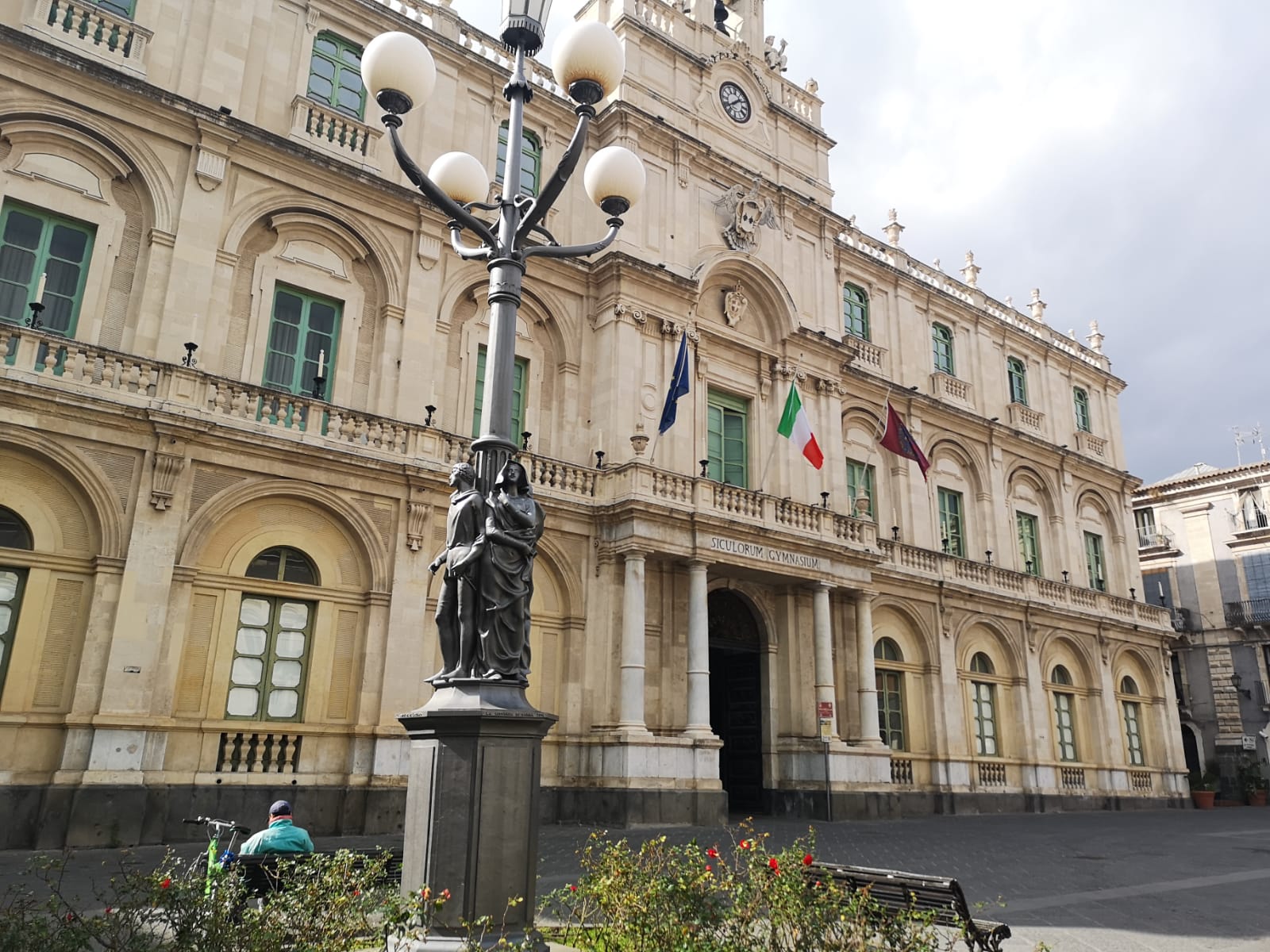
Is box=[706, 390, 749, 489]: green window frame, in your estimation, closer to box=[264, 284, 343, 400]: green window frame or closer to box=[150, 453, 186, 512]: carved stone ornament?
box=[264, 284, 343, 400]: green window frame

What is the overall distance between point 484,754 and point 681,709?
44.7ft

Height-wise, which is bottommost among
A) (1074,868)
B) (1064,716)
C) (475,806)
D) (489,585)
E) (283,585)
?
(1074,868)

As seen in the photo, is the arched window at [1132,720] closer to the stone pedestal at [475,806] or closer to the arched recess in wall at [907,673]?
the arched recess in wall at [907,673]

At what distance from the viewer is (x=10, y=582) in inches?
529

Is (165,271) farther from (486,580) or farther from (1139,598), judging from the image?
(1139,598)

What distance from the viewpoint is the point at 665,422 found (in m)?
19.0

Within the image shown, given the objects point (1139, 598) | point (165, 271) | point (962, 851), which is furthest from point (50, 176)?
point (1139, 598)

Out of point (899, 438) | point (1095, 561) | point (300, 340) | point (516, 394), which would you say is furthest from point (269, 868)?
point (1095, 561)

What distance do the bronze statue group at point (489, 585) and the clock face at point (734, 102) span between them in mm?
19701

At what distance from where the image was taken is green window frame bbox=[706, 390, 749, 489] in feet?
71.6

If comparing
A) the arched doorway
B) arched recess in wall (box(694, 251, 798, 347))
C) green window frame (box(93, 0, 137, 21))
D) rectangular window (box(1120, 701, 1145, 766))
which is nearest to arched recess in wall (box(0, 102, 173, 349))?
green window frame (box(93, 0, 137, 21))

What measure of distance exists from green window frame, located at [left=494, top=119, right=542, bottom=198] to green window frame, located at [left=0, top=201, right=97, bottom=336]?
8478mm

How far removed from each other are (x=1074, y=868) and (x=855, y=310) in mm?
17851

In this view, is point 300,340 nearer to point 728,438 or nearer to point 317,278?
point 317,278
